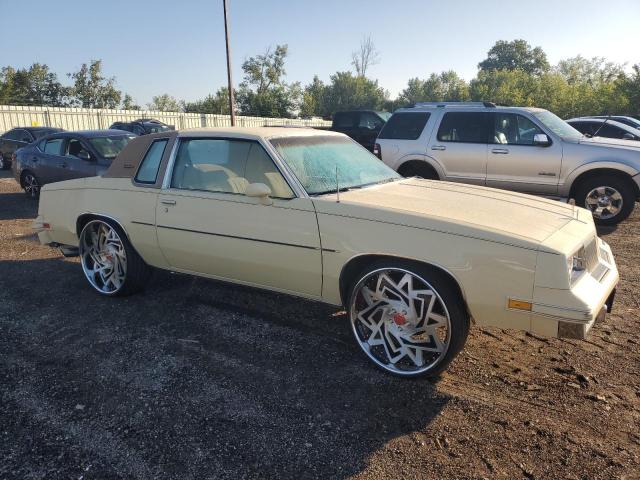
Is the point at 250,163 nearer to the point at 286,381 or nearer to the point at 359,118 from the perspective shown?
the point at 286,381

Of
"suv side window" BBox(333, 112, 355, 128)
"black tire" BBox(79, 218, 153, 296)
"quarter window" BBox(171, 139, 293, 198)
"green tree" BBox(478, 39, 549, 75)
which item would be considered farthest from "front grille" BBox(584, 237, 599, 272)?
"green tree" BBox(478, 39, 549, 75)

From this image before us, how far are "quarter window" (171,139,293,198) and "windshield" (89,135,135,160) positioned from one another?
569cm

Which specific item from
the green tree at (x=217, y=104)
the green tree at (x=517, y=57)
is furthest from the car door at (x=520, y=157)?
the green tree at (x=517, y=57)

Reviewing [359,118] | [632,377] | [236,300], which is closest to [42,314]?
[236,300]

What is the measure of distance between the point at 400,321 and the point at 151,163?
2.71 m

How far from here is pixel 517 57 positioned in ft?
348

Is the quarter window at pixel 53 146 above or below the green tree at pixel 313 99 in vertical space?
below

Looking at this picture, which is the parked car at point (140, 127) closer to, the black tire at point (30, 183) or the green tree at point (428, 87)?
the black tire at point (30, 183)

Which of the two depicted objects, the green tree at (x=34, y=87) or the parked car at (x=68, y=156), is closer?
the parked car at (x=68, y=156)

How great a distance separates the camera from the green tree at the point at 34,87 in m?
40.9

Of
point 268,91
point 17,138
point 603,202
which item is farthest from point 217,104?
point 603,202

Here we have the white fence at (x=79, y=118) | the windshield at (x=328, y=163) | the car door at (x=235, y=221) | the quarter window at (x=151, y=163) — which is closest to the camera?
the car door at (x=235, y=221)

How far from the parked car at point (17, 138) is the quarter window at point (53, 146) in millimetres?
5267

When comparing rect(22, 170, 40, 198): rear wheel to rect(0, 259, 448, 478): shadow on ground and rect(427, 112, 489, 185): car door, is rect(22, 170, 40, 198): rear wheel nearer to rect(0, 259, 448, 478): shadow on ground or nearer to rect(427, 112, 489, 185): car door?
rect(0, 259, 448, 478): shadow on ground
